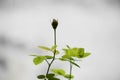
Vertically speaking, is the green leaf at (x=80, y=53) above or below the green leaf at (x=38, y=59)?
above

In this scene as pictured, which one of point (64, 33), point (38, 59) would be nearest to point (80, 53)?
point (38, 59)

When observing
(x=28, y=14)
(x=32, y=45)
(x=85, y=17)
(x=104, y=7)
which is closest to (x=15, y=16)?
(x=28, y=14)

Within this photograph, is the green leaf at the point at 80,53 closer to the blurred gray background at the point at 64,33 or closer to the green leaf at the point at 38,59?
the green leaf at the point at 38,59

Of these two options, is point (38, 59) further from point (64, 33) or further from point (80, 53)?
point (64, 33)

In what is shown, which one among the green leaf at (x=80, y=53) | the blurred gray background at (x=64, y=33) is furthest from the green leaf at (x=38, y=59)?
the blurred gray background at (x=64, y=33)

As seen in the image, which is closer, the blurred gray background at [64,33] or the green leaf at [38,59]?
the green leaf at [38,59]

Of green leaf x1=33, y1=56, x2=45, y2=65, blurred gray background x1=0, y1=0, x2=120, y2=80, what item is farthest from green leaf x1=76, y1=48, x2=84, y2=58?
blurred gray background x1=0, y1=0, x2=120, y2=80

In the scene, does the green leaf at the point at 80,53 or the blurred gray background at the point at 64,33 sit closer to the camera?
the green leaf at the point at 80,53

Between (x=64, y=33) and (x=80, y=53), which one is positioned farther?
(x=64, y=33)

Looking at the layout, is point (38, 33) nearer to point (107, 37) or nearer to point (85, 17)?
point (85, 17)
